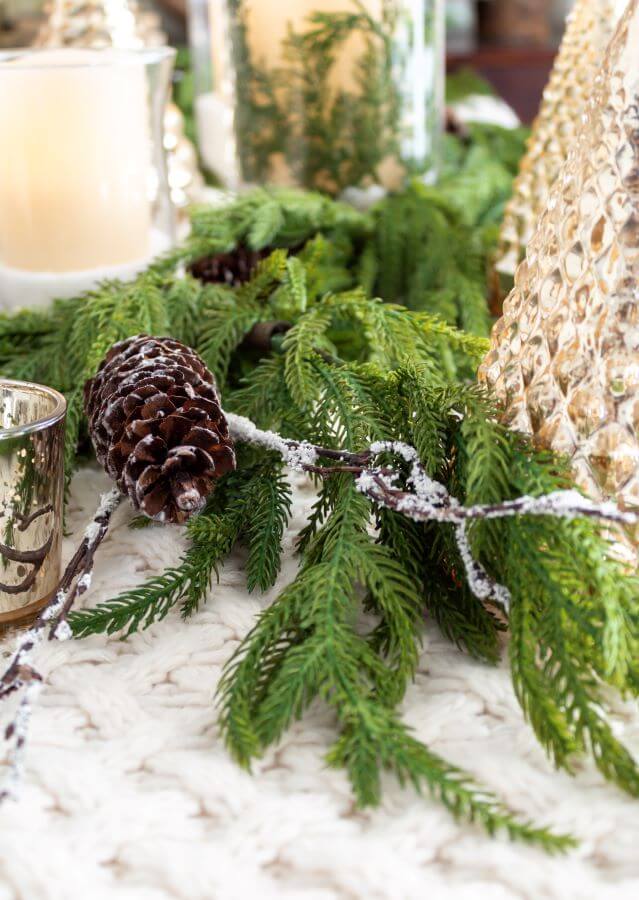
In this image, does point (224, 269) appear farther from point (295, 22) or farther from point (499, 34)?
point (499, 34)

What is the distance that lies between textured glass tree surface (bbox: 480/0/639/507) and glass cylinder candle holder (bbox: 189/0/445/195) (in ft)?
1.35

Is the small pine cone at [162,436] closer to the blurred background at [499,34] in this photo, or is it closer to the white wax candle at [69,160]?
the white wax candle at [69,160]

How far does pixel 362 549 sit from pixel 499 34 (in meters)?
2.41

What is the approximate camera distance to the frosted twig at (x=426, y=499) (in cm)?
31

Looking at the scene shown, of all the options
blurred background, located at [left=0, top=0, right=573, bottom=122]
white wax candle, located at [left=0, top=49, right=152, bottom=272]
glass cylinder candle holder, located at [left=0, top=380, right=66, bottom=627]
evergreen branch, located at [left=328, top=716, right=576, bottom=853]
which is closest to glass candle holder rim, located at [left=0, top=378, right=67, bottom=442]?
glass cylinder candle holder, located at [left=0, top=380, right=66, bottom=627]

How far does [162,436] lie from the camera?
39 centimetres

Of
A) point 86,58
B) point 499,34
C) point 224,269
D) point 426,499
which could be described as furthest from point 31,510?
point 499,34

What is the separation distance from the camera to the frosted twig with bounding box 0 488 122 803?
0.29m

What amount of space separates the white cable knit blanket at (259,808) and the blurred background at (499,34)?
1.57 m

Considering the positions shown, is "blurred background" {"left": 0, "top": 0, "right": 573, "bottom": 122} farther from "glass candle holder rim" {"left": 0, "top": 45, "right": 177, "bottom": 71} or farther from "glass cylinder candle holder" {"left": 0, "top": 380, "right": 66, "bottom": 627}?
"glass cylinder candle holder" {"left": 0, "top": 380, "right": 66, "bottom": 627}

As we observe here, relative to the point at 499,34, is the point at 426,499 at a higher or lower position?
lower

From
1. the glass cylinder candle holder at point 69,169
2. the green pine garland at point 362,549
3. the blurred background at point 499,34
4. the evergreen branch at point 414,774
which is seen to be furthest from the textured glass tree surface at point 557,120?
the blurred background at point 499,34

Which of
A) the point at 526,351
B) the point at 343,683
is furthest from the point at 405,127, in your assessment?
the point at 343,683

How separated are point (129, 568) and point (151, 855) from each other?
16 cm
